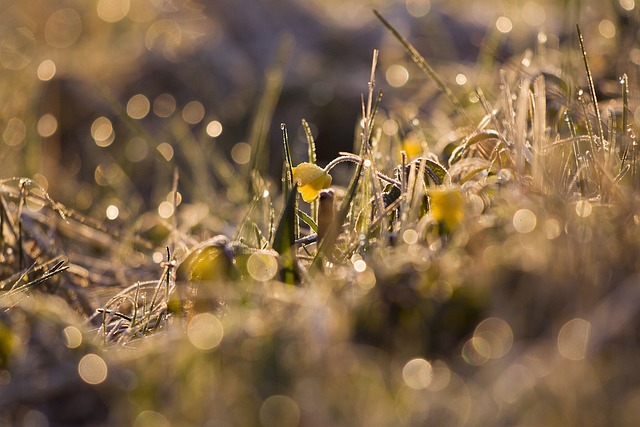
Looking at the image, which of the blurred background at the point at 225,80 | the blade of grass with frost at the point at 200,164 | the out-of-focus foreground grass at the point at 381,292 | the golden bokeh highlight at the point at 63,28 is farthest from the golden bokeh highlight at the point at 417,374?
the golden bokeh highlight at the point at 63,28

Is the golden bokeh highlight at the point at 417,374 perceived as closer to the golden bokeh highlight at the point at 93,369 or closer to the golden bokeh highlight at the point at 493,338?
the golden bokeh highlight at the point at 493,338

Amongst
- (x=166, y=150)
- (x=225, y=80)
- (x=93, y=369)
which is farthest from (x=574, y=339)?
(x=225, y=80)

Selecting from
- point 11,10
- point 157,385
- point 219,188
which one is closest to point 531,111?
point 157,385

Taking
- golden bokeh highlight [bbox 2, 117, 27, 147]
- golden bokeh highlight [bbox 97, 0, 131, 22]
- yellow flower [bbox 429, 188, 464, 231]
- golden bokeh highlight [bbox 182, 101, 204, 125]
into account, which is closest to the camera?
yellow flower [bbox 429, 188, 464, 231]

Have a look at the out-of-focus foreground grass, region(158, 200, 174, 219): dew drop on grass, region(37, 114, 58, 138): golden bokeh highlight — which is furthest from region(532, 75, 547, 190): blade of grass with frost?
region(37, 114, 58, 138): golden bokeh highlight

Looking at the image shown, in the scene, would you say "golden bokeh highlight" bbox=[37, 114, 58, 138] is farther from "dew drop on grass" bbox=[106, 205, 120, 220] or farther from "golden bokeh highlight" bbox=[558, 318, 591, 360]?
"golden bokeh highlight" bbox=[558, 318, 591, 360]

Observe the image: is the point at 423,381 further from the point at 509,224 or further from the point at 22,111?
the point at 22,111
